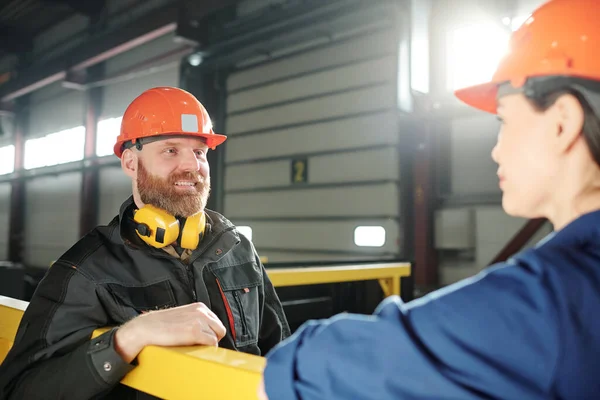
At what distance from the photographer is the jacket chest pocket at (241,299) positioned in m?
1.88

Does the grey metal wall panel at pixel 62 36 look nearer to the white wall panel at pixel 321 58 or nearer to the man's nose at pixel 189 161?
the white wall panel at pixel 321 58

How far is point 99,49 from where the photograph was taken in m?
10.6

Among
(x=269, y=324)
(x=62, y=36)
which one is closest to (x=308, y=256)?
(x=269, y=324)

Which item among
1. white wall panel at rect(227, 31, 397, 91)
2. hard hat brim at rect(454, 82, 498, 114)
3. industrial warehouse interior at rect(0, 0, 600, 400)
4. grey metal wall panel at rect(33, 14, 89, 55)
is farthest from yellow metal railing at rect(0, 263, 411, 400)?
grey metal wall panel at rect(33, 14, 89, 55)

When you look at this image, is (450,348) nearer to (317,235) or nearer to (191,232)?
(191,232)

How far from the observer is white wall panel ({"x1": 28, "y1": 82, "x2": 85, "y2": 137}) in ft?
42.5

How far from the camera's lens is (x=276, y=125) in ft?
28.7

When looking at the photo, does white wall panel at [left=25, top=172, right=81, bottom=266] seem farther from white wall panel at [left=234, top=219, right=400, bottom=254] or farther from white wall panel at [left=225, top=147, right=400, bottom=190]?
white wall panel at [left=234, top=219, right=400, bottom=254]

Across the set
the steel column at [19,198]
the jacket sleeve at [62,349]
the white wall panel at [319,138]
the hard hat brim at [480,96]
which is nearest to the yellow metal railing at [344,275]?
the jacket sleeve at [62,349]

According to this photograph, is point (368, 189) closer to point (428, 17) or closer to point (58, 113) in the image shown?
point (428, 17)

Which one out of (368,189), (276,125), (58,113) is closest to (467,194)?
(368,189)

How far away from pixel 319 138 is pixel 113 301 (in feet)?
21.8

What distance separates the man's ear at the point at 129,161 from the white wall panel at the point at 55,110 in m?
11.8

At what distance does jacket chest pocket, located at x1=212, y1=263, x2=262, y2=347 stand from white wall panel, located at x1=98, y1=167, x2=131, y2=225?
32.1 feet
